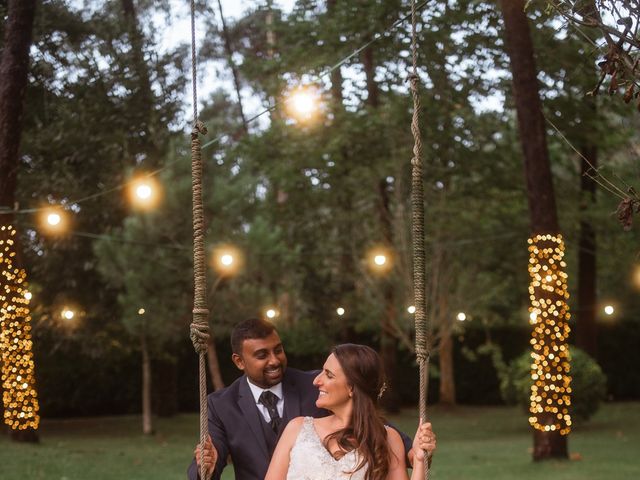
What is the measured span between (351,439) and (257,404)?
92 cm

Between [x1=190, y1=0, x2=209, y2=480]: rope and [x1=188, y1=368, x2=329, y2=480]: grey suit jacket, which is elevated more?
[x1=190, y1=0, x2=209, y2=480]: rope

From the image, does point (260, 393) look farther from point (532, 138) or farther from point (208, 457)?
point (532, 138)

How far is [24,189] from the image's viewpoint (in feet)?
53.4

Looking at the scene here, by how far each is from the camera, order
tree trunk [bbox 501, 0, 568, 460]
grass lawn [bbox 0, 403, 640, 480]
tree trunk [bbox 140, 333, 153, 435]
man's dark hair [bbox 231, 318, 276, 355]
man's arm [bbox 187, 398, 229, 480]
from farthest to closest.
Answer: tree trunk [bbox 140, 333, 153, 435] → grass lawn [bbox 0, 403, 640, 480] → tree trunk [bbox 501, 0, 568, 460] → man's arm [bbox 187, 398, 229, 480] → man's dark hair [bbox 231, 318, 276, 355]

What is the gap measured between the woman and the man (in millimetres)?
732

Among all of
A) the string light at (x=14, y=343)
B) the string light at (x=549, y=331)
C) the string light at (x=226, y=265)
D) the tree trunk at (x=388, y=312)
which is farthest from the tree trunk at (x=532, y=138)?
the string light at (x=226, y=265)

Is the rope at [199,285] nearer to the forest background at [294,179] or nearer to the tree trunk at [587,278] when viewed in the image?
the forest background at [294,179]

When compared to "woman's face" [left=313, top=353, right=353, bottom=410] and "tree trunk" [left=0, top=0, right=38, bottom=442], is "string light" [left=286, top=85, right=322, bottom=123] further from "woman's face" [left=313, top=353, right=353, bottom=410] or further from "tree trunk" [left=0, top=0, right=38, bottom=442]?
"woman's face" [left=313, top=353, right=353, bottom=410]

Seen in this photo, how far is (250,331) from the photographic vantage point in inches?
175

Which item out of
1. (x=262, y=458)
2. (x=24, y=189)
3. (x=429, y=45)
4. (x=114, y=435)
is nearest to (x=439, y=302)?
(x=429, y=45)

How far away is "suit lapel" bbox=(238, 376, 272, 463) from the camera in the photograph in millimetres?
4570

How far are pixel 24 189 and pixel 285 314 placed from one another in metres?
9.74

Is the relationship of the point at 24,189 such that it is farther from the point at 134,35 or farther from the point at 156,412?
the point at 156,412

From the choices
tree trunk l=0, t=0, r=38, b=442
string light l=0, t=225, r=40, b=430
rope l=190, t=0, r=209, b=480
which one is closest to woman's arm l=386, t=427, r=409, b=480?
rope l=190, t=0, r=209, b=480
